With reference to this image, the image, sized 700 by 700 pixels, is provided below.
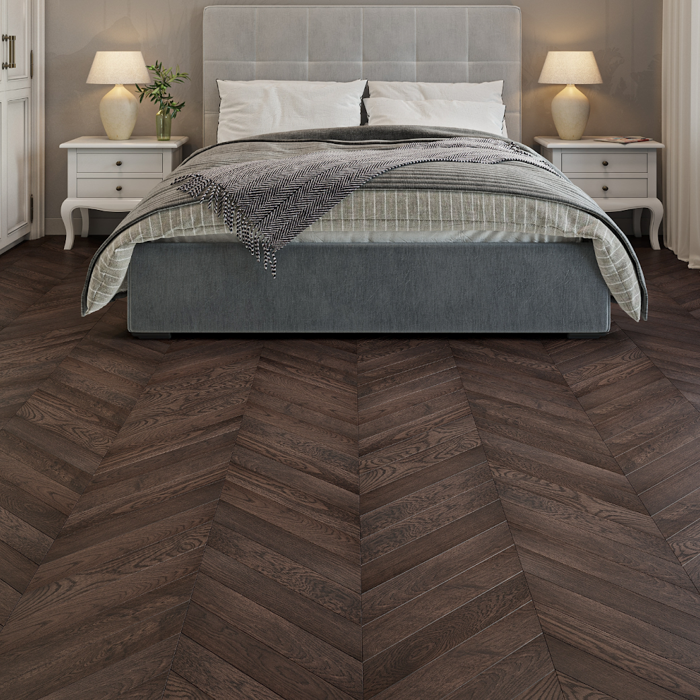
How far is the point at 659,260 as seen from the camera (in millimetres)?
4125

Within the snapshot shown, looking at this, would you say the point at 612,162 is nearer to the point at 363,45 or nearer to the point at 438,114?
the point at 438,114

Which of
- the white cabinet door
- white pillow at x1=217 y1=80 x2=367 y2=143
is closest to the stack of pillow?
white pillow at x1=217 y1=80 x2=367 y2=143

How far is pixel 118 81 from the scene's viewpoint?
4.29m

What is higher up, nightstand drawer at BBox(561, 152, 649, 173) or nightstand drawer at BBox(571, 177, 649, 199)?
nightstand drawer at BBox(561, 152, 649, 173)

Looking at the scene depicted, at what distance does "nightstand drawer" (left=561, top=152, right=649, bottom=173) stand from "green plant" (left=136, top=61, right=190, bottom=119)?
7.47ft

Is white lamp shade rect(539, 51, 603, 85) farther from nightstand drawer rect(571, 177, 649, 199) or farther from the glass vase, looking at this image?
the glass vase

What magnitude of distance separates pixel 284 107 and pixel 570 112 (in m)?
1.64

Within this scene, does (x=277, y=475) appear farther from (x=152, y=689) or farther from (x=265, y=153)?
(x=265, y=153)

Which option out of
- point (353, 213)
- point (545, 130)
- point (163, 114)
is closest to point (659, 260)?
point (545, 130)

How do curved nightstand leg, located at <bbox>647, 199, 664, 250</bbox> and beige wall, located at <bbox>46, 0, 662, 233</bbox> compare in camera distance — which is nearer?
curved nightstand leg, located at <bbox>647, 199, 664, 250</bbox>

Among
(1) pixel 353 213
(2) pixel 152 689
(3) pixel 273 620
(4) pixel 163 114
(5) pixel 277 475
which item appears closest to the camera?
(2) pixel 152 689

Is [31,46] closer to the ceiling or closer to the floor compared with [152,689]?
closer to the ceiling

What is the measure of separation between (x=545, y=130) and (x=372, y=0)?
4.32ft

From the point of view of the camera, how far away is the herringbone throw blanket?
2.65m
